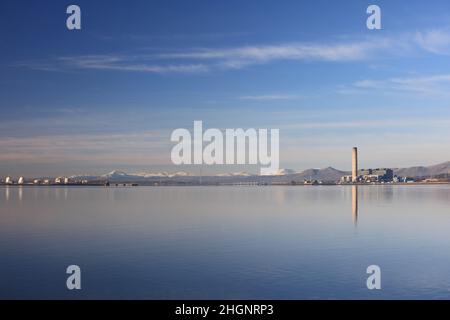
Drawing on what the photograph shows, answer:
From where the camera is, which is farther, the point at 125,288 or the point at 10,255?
the point at 10,255

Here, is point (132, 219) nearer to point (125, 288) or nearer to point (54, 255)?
point (54, 255)

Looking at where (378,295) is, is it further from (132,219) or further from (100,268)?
(132,219)

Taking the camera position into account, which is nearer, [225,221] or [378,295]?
[378,295]

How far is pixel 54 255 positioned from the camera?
29.6 meters
